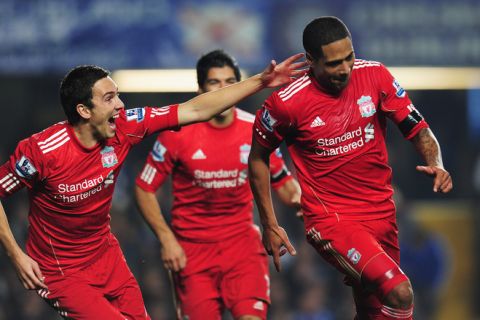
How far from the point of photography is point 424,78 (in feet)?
43.8

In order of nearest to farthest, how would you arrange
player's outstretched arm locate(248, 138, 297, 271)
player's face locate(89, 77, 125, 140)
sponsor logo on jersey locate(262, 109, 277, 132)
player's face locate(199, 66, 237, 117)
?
sponsor logo on jersey locate(262, 109, 277, 132), player's face locate(89, 77, 125, 140), player's outstretched arm locate(248, 138, 297, 271), player's face locate(199, 66, 237, 117)

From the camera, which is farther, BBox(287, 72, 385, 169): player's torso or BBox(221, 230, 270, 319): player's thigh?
BBox(221, 230, 270, 319): player's thigh

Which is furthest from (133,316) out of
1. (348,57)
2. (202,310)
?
(348,57)

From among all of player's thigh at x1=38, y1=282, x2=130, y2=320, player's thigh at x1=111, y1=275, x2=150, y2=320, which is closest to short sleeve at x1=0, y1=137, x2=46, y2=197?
player's thigh at x1=38, y1=282, x2=130, y2=320

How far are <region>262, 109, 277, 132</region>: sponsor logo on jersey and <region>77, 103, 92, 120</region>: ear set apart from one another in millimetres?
1129

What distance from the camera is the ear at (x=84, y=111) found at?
7.18m

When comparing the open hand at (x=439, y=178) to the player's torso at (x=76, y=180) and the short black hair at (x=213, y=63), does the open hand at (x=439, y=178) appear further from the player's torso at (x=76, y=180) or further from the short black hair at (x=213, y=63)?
the short black hair at (x=213, y=63)

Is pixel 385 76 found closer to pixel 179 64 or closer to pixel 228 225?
pixel 228 225

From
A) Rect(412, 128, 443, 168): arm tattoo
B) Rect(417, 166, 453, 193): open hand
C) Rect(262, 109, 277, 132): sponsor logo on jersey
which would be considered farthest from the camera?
Rect(262, 109, 277, 132): sponsor logo on jersey

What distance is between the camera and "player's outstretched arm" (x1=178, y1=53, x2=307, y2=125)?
279 inches

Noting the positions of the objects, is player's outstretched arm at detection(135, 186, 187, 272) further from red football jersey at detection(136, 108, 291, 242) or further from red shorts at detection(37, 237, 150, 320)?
red shorts at detection(37, 237, 150, 320)

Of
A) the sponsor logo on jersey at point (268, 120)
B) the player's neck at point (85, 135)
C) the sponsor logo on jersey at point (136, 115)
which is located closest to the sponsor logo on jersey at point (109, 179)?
the player's neck at point (85, 135)

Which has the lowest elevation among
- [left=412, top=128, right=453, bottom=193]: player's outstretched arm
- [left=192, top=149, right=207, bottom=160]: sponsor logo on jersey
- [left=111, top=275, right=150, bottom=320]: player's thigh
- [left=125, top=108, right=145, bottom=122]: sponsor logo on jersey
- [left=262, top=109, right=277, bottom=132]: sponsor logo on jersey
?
[left=111, top=275, right=150, bottom=320]: player's thigh

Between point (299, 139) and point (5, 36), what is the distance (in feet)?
20.0
